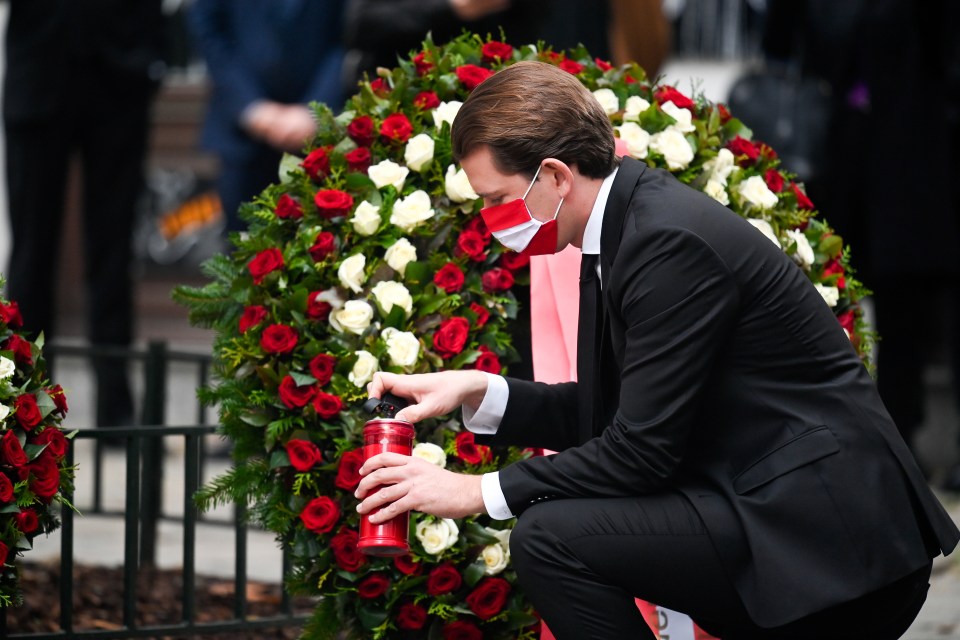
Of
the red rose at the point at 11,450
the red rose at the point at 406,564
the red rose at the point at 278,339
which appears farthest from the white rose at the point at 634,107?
the red rose at the point at 11,450

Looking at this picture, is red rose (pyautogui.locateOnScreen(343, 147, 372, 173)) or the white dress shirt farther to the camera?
red rose (pyautogui.locateOnScreen(343, 147, 372, 173))

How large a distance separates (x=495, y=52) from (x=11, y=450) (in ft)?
4.89

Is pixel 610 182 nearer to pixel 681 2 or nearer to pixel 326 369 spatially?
pixel 326 369

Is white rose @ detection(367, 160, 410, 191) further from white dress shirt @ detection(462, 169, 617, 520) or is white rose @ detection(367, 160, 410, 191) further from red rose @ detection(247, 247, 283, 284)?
white dress shirt @ detection(462, 169, 617, 520)

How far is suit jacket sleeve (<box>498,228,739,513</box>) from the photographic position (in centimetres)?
283

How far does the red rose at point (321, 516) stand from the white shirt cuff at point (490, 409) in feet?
1.12

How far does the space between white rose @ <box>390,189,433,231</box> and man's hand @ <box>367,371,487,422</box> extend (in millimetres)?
458

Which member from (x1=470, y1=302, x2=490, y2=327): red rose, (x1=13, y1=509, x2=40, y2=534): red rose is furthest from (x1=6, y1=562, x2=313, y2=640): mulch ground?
(x1=470, y1=302, x2=490, y2=327): red rose

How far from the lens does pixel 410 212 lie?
11.7ft

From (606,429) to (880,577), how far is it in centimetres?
55

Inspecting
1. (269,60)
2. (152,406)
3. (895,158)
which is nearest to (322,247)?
(152,406)

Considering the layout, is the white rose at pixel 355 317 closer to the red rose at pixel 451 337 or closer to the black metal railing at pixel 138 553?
the red rose at pixel 451 337

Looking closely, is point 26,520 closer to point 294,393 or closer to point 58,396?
point 58,396

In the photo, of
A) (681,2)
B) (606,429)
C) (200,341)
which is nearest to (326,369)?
(606,429)
